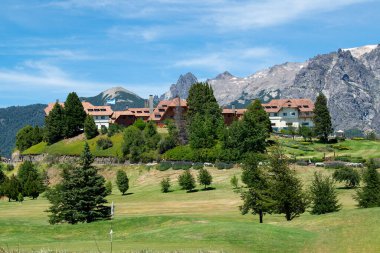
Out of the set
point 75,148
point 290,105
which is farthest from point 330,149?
point 75,148

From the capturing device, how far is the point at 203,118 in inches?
4508

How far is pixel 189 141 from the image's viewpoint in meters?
109

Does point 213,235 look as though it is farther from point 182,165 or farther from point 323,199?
point 182,165

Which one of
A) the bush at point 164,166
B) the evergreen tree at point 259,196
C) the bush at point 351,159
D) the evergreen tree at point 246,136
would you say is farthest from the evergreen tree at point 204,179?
the evergreen tree at point 259,196

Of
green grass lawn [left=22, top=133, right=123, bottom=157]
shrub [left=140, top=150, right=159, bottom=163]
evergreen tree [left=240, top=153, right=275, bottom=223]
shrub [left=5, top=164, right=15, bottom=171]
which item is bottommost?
evergreen tree [left=240, top=153, right=275, bottom=223]

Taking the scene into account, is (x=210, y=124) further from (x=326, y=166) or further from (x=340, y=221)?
(x=340, y=221)

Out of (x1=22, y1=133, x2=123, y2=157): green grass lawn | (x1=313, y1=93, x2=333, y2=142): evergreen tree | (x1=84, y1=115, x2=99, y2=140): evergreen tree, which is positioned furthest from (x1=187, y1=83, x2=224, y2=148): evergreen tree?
(x1=84, y1=115, x2=99, y2=140): evergreen tree

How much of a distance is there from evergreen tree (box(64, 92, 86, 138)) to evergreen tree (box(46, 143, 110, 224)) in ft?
279

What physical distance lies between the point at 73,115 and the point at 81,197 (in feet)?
292

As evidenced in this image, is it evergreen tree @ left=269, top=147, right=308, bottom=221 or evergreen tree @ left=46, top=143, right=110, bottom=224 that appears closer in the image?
evergreen tree @ left=269, top=147, right=308, bottom=221

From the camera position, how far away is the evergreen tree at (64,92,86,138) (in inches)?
5226

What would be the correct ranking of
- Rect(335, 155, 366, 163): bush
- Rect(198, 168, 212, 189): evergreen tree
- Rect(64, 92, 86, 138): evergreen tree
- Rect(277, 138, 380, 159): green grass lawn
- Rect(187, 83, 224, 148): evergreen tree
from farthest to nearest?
1. Rect(64, 92, 86, 138): evergreen tree
2. Rect(187, 83, 224, 148): evergreen tree
3. Rect(277, 138, 380, 159): green grass lawn
4. Rect(335, 155, 366, 163): bush
5. Rect(198, 168, 212, 189): evergreen tree

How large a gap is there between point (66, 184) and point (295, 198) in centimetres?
2153

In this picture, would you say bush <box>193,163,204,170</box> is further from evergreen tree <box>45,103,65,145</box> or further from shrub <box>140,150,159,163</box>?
evergreen tree <box>45,103,65,145</box>
